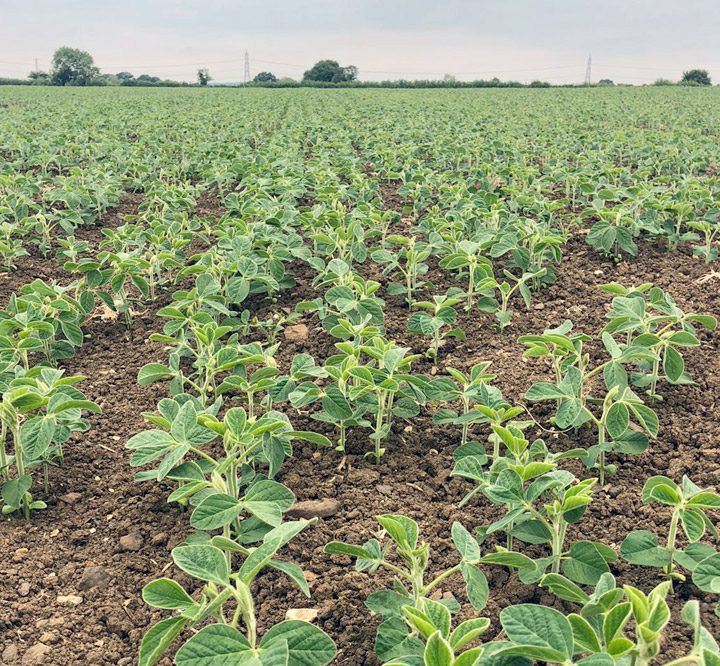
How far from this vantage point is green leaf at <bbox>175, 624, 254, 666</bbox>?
4.17 feet

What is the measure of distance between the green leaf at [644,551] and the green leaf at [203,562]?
113 centimetres

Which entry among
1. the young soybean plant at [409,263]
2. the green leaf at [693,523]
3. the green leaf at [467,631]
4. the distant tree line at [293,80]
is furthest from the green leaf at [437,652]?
the distant tree line at [293,80]

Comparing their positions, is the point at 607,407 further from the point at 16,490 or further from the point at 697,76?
the point at 697,76

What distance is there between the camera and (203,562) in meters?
1.45

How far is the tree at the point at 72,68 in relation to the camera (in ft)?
192

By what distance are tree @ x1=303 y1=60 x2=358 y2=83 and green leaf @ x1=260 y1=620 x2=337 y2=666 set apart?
62.8 metres

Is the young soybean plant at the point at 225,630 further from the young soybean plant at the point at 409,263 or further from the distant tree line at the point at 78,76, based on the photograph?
the distant tree line at the point at 78,76

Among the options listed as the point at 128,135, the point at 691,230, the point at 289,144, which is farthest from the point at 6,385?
the point at 128,135

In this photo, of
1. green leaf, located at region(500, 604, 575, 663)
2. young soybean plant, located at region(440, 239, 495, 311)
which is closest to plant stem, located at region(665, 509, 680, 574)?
green leaf, located at region(500, 604, 575, 663)

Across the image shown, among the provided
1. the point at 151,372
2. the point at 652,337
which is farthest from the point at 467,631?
the point at 151,372

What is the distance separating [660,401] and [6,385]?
8.52 ft

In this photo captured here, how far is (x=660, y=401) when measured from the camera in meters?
2.89

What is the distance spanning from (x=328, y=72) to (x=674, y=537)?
2564 inches

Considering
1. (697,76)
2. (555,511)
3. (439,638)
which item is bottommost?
(555,511)
